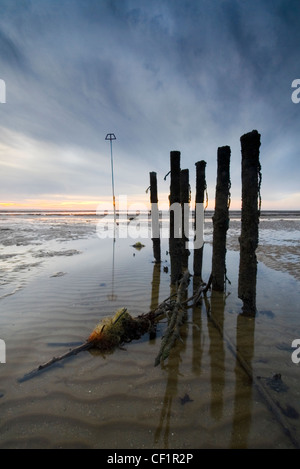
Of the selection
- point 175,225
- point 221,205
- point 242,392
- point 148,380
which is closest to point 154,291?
point 175,225

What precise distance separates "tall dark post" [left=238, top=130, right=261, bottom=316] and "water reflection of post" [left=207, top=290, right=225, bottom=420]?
2.65ft

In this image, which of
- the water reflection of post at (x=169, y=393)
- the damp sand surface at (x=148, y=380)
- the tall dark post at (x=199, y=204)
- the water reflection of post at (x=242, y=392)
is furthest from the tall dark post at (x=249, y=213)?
the tall dark post at (x=199, y=204)

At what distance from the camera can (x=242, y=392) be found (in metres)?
3.21

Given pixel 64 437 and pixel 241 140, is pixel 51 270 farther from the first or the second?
pixel 241 140

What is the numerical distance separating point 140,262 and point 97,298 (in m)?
5.37

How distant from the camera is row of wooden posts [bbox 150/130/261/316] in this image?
5.43 metres

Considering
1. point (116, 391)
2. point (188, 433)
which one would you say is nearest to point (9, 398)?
point (116, 391)

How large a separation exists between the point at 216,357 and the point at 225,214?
4.34m

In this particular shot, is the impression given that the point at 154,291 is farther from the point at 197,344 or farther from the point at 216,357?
the point at 216,357

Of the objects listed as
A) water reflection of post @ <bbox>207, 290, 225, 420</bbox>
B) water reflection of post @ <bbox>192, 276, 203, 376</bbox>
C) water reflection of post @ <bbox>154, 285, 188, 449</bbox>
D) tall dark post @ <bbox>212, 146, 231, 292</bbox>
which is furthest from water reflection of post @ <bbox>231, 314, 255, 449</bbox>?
tall dark post @ <bbox>212, 146, 231, 292</bbox>

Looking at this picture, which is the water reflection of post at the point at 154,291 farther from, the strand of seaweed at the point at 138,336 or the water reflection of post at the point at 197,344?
the water reflection of post at the point at 197,344

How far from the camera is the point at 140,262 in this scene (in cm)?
1201

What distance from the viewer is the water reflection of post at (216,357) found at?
3.01m

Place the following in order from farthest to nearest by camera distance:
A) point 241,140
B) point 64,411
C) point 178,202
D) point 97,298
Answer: point 178,202 < point 97,298 < point 241,140 < point 64,411
